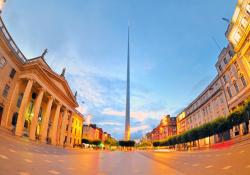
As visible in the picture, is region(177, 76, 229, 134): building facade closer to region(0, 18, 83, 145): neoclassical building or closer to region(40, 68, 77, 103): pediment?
region(40, 68, 77, 103): pediment

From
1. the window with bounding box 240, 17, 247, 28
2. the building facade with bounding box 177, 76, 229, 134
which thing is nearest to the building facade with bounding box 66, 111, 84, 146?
the building facade with bounding box 177, 76, 229, 134

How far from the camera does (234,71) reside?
4147 centimetres

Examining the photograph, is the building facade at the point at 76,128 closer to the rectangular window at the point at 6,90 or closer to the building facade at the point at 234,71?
the rectangular window at the point at 6,90

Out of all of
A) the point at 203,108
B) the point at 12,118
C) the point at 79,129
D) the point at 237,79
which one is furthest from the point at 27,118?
the point at 203,108

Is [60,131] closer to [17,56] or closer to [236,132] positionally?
[17,56]

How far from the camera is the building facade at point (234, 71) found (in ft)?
111

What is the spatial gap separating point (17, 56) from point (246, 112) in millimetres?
43458

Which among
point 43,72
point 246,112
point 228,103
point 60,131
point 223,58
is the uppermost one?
point 223,58

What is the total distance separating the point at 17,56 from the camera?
33.4 m

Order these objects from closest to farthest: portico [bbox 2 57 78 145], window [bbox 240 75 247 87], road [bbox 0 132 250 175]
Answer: road [bbox 0 132 250 175] → portico [bbox 2 57 78 145] → window [bbox 240 75 247 87]

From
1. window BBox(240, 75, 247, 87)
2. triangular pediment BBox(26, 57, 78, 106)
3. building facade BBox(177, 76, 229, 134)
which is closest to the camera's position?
triangular pediment BBox(26, 57, 78, 106)

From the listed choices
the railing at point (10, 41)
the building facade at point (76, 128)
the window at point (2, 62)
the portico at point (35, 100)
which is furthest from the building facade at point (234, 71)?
the building facade at point (76, 128)

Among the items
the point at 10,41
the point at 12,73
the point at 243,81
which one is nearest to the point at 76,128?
the point at 12,73

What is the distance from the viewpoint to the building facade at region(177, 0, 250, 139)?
111ft
